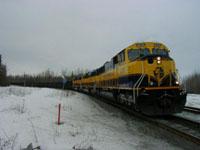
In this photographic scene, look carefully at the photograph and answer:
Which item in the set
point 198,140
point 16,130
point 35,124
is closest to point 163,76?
point 198,140

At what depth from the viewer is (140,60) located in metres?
12.6

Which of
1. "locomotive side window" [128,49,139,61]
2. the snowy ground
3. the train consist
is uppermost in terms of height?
"locomotive side window" [128,49,139,61]

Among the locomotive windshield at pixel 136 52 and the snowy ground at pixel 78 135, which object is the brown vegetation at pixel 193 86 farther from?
the snowy ground at pixel 78 135

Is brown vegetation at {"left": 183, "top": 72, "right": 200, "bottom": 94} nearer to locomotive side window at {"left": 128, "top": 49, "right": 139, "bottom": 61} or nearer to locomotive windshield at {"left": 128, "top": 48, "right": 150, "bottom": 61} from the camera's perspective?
locomotive windshield at {"left": 128, "top": 48, "right": 150, "bottom": 61}

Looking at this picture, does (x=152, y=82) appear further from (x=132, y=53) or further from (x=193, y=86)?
(x=193, y=86)

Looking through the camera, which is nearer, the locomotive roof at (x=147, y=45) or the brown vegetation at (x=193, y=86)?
the locomotive roof at (x=147, y=45)

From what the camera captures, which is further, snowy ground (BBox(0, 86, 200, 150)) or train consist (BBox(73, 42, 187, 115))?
train consist (BBox(73, 42, 187, 115))

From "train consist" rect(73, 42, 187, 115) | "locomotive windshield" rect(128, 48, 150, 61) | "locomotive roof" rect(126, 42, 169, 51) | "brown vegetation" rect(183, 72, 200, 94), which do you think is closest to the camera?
"train consist" rect(73, 42, 187, 115)

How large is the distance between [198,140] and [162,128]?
2.34 meters

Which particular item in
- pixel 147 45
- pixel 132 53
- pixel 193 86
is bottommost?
pixel 193 86

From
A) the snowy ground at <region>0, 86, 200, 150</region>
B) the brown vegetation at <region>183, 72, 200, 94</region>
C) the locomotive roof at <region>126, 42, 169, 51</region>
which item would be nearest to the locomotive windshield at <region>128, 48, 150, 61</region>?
the locomotive roof at <region>126, 42, 169, 51</region>

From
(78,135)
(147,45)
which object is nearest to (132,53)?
(147,45)

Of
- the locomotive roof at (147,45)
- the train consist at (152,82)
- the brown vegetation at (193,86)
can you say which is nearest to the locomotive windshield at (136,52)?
the train consist at (152,82)

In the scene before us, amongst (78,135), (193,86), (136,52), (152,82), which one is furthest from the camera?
(193,86)
